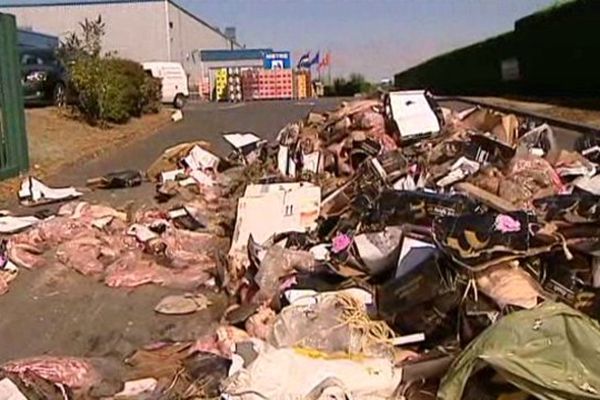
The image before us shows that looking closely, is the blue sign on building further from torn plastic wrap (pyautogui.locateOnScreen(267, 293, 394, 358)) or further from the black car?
torn plastic wrap (pyautogui.locateOnScreen(267, 293, 394, 358))

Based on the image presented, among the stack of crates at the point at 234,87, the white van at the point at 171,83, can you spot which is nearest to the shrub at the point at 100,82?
the white van at the point at 171,83

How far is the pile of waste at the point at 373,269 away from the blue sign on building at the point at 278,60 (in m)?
45.0

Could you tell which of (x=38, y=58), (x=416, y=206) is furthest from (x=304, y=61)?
(x=416, y=206)

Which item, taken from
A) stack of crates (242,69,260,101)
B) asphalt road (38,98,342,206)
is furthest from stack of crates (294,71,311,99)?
asphalt road (38,98,342,206)

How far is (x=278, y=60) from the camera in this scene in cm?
5534

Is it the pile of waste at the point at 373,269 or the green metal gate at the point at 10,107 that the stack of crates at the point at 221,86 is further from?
the pile of waste at the point at 373,269

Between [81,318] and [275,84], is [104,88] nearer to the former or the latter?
[81,318]

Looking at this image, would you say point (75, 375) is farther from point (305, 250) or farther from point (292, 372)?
point (305, 250)

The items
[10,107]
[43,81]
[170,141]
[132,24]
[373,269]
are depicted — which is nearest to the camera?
[373,269]

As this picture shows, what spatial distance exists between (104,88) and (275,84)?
2395 centimetres

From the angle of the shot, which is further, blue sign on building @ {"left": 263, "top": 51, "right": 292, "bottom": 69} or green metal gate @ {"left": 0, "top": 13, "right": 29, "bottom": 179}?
blue sign on building @ {"left": 263, "top": 51, "right": 292, "bottom": 69}

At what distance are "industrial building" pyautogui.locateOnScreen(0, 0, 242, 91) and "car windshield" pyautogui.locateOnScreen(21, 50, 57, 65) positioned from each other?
82.6 feet

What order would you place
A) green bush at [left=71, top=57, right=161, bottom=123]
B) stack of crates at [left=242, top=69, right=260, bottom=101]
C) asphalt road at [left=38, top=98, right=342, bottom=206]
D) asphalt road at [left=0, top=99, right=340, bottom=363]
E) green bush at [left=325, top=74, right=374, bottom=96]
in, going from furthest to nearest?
green bush at [left=325, top=74, right=374, bottom=96] < stack of crates at [left=242, top=69, right=260, bottom=101] < green bush at [left=71, top=57, right=161, bottom=123] < asphalt road at [left=38, top=98, right=342, bottom=206] < asphalt road at [left=0, top=99, right=340, bottom=363]

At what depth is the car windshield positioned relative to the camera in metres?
24.1
